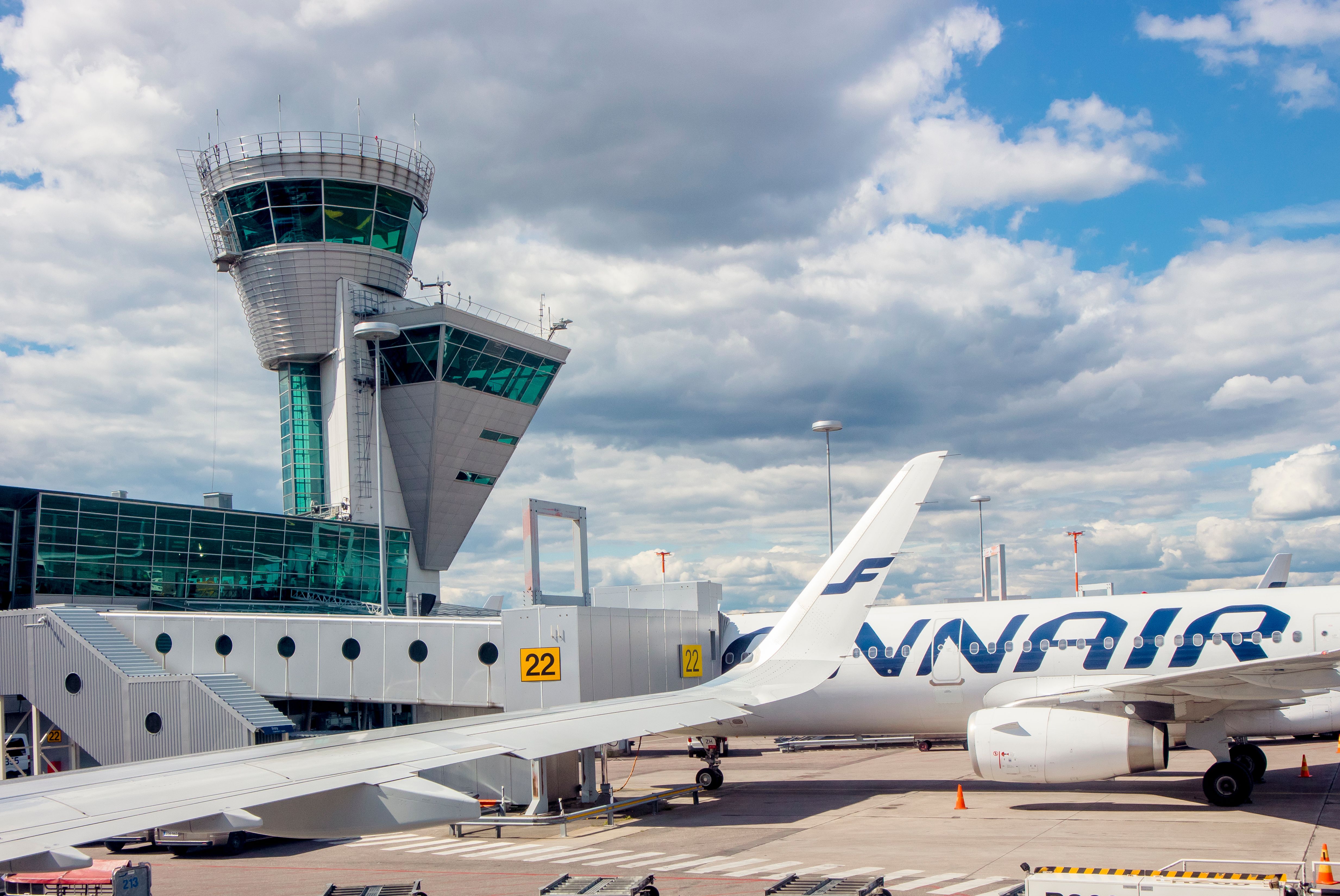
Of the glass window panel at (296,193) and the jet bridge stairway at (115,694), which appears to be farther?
the glass window panel at (296,193)

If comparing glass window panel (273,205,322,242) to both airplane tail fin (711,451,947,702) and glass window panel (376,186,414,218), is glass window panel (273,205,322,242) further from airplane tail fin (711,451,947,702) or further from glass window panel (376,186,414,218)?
airplane tail fin (711,451,947,702)

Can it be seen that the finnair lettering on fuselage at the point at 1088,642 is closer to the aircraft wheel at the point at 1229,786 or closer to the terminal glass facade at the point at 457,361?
the aircraft wheel at the point at 1229,786

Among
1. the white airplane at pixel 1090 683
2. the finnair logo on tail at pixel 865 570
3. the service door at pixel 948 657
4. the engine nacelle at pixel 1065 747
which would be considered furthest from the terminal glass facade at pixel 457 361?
the engine nacelle at pixel 1065 747

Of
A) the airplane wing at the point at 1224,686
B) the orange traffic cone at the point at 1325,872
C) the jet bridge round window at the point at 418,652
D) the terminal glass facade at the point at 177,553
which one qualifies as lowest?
the orange traffic cone at the point at 1325,872

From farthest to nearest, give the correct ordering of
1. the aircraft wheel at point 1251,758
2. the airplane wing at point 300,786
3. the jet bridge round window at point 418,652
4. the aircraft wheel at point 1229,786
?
1. the jet bridge round window at point 418,652
2. the aircraft wheel at point 1251,758
3. the aircraft wheel at point 1229,786
4. the airplane wing at point 300,786

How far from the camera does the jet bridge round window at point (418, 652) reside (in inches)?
1049

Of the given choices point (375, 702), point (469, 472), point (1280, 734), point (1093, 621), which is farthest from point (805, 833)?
point (469, 472)

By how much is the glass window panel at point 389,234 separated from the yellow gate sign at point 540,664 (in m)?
46.7

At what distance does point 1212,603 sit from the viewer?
2150cm

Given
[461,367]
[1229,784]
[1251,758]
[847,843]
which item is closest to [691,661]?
[847,843]

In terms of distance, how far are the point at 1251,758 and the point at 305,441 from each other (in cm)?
5891

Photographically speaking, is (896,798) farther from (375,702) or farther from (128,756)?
(128,756)

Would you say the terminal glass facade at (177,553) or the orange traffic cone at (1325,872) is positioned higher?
the terminal glass facade at (177,553)

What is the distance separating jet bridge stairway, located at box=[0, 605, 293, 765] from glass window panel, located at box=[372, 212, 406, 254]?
38.1 metres
